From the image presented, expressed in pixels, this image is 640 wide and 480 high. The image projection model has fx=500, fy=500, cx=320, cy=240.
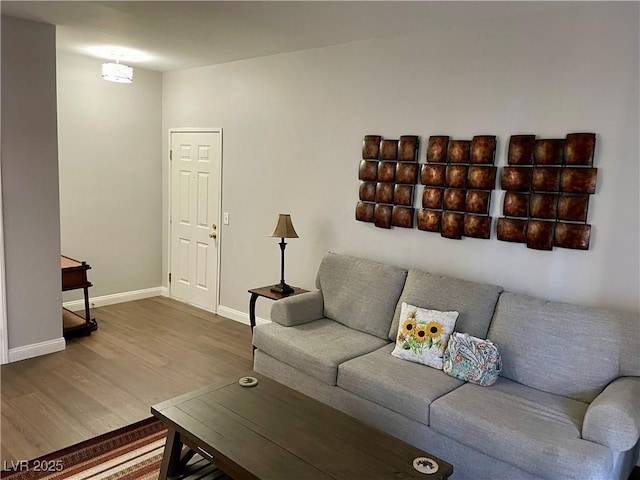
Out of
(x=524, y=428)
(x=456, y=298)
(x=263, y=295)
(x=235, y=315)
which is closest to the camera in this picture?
(x=524, y=428)

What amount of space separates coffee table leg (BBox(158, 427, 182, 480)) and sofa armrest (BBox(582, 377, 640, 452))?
6.02 ft

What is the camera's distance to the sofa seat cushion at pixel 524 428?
6.88ft

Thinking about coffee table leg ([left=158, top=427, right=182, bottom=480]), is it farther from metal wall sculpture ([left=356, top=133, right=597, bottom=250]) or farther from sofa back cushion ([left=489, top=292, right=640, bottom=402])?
metal wall sculpture ([left=356, top=133, right=597, bottom=250])

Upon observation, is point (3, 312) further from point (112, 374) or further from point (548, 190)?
point (548, 190)

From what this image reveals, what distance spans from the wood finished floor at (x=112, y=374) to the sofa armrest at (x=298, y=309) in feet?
2.15

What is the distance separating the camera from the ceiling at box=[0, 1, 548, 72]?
2.99 meters

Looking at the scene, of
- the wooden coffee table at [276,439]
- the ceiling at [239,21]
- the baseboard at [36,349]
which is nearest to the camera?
the wooden coffee table at [276,439]

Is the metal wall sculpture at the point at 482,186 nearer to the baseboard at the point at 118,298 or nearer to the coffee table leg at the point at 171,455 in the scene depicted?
the coffee table leg at the point at 171,455

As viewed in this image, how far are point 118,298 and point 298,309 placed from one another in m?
2.83

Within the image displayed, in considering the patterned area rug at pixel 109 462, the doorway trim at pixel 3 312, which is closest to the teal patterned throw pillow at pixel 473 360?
the patterned area rug at pixel 109 462

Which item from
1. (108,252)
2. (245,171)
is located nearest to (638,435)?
(245,171)

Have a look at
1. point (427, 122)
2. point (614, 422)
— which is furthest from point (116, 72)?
point (614, 422)

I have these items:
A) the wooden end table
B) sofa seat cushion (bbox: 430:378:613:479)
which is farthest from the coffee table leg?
the wooden end table

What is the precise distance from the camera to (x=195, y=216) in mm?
5441
